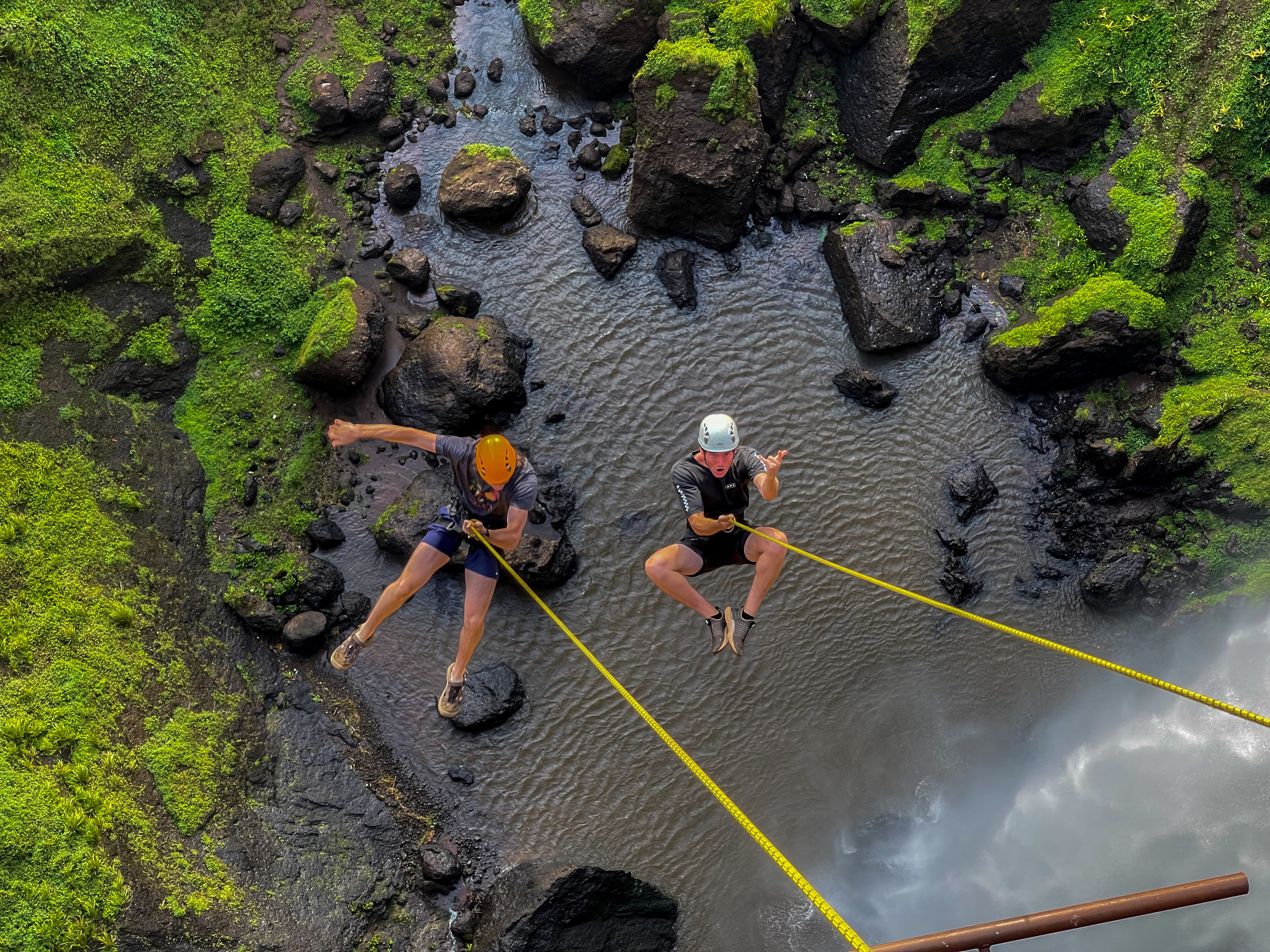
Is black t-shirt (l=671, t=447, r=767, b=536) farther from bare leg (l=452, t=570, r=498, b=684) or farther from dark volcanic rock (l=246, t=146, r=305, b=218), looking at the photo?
dark volcanic rock (l=246, t=146, r=305, b=218)

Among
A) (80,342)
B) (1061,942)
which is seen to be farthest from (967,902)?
(80,342)

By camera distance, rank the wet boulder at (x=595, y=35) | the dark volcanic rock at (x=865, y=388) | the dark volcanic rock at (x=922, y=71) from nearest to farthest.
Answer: the dark volcanic rock at (x=865, y=388) → the dark volcanic rock at (x=922, y=71) → the wet boulder at (x=595, y=35)

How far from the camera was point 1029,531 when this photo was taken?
10.9 metres

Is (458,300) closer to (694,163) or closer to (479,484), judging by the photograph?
(694,163)

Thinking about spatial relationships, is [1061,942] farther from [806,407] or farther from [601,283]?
[601,283]

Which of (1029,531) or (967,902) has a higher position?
(1029,531)

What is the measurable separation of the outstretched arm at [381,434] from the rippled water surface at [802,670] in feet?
10.2

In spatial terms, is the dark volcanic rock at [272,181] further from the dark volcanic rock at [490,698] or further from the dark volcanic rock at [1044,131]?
the dark volcanic rock at [1044,131]

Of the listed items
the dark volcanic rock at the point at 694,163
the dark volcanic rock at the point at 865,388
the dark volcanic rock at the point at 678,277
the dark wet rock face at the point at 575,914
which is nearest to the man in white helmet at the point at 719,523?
the dark wet rock face at the point at 575,914

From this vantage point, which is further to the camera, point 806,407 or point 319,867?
point 806,407

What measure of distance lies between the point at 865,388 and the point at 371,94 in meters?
7.89

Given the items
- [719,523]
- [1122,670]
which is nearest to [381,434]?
[719,523]

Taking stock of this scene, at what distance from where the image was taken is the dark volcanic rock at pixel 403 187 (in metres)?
11.6

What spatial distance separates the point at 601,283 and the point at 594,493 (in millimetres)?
2956
